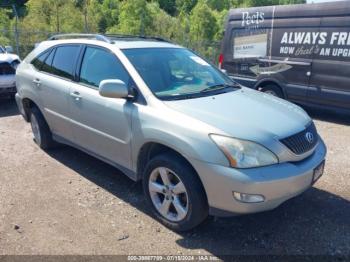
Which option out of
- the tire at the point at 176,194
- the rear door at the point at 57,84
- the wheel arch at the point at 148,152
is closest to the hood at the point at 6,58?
the rear door at the point at 57,84

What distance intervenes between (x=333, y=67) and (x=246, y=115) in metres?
4.51

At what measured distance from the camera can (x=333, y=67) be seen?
279 inches

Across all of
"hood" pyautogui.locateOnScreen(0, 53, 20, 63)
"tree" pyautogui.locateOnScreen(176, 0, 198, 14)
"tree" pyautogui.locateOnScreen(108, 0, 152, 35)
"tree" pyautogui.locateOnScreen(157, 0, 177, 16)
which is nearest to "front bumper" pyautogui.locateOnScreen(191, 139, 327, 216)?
"hood" pyautogui.locateOnScreen(0, 53, 20, 63)

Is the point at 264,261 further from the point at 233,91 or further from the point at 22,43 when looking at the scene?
the point at 22,43

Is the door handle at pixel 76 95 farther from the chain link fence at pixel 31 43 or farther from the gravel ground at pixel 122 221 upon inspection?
the chain link fence at pixel 31 43

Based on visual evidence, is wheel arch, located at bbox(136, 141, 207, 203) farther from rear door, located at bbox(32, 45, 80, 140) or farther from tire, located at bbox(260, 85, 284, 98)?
tire, located at bbox(260, 85, 284, 98)

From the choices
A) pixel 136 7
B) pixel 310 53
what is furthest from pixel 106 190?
pixel 136 7

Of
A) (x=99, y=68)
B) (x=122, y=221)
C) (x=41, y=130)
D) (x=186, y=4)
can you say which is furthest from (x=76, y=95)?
(x=186, y=4)

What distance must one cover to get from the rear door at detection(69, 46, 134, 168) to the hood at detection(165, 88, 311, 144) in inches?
24.3

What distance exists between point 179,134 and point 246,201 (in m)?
0.79

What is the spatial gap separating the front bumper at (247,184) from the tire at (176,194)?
0.13m

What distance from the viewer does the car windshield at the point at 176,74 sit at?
3.79 metres

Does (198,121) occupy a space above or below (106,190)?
above

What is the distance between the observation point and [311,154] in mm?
3469
